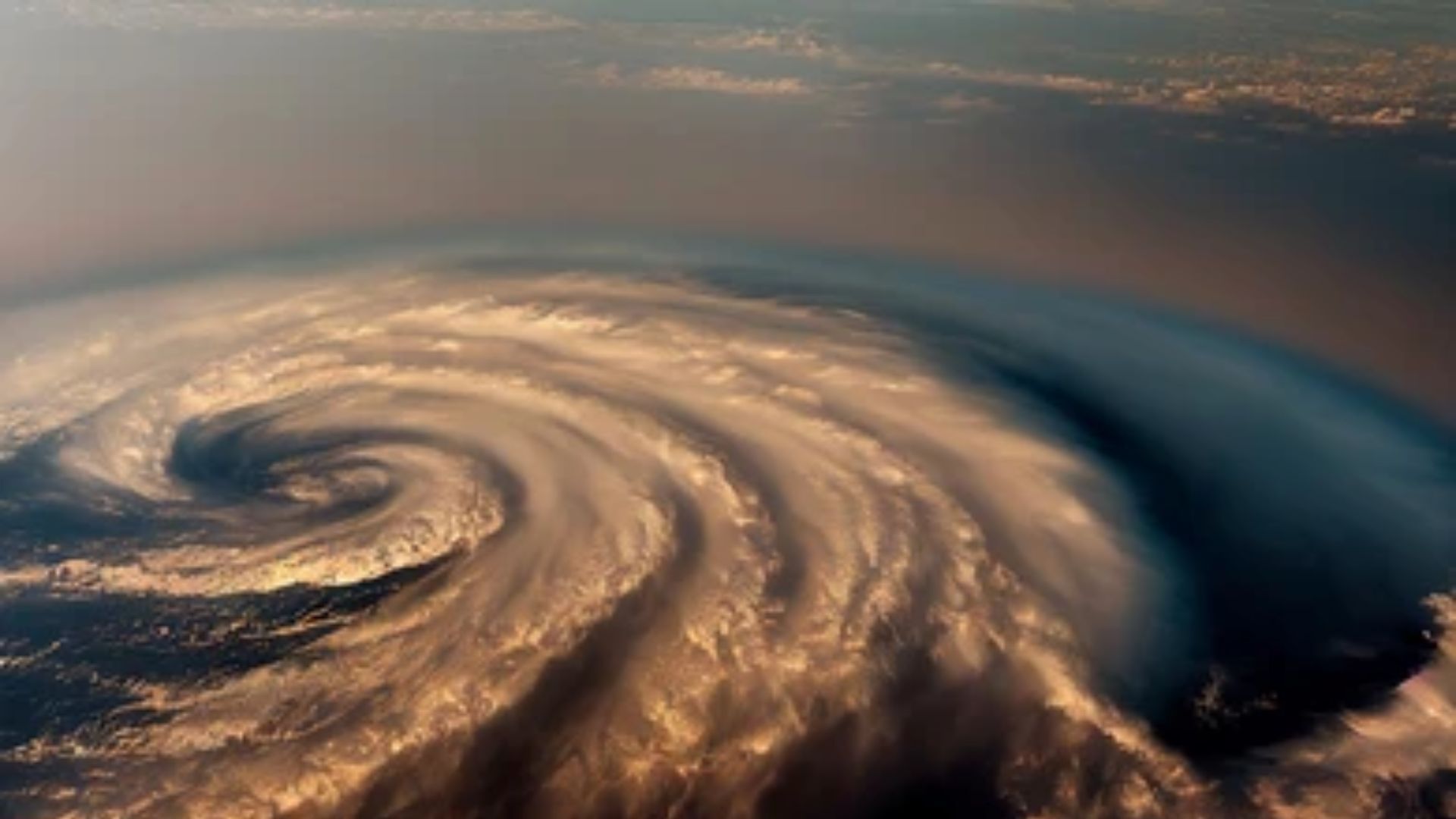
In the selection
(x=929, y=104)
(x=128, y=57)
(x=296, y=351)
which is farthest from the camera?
(x=128, y=57)

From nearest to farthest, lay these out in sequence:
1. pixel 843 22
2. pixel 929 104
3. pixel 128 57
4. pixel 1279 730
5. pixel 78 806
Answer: pixel 78 806 < pixel 1279 730 < pixel 929 104 < pixel 128 57 < pixel 843 22

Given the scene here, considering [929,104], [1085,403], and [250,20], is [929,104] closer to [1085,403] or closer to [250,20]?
[1085,403]

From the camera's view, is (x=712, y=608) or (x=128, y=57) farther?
(x=128, y=57)

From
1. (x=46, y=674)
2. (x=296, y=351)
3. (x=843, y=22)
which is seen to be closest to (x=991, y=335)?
(x=296, y=351)

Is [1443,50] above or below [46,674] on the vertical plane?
above

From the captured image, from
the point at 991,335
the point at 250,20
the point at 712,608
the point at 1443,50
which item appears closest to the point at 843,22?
the point at 1443,50

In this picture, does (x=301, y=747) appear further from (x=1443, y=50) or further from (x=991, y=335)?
(x=1443, y=50)
